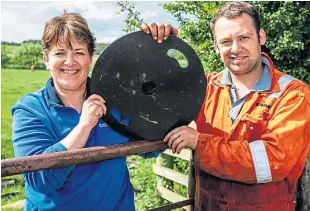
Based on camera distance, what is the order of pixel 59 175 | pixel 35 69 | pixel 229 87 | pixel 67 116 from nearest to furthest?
pixel 59 175, pixel 67 116, pixel 229 87, pixel 35 69

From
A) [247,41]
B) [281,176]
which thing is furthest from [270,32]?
[281,176]

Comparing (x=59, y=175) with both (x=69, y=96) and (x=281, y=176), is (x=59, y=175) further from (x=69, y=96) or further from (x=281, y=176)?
(x=281, y=176)

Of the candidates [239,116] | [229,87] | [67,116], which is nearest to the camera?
[67,116]

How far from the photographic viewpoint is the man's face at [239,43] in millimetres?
2141

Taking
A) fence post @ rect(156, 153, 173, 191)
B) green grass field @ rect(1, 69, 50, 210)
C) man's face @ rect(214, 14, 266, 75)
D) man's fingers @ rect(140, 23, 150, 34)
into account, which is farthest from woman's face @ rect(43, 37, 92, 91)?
green grass field @ rect(1, 69, 50, 210)

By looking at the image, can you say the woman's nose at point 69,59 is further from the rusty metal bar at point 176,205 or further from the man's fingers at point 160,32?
the rusty metal bar at point 176,205

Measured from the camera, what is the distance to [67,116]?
183cm

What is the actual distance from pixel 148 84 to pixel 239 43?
24.4 inches

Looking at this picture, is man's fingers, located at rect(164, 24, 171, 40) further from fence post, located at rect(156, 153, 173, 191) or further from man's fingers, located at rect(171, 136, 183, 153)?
fence post, located at rect(156, 153, 173, 191)

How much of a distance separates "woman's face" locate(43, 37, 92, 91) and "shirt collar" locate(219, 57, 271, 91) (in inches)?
30.8

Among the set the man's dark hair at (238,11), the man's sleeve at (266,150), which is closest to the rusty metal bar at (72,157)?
the man's sleeve at (266,150)

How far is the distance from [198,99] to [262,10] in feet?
13.2

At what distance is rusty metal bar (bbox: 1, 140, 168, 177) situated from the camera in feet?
4.49

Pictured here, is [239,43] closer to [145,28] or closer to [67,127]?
[145,28]
